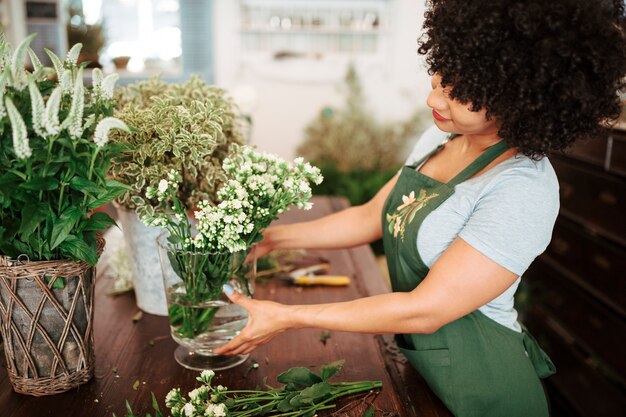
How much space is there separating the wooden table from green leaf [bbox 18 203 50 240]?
0.35m

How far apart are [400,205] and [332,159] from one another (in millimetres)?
4194

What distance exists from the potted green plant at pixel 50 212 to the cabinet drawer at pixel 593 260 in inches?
94.5

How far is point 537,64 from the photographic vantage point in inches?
41.9

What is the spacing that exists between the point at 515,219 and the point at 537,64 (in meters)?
0.28

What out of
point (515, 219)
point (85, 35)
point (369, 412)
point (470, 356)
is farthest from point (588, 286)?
point (85, 35)

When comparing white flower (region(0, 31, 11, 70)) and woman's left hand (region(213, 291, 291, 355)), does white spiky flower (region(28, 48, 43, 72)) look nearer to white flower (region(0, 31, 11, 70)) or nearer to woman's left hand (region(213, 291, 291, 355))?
white flower (region(0, 31, 11, 70))

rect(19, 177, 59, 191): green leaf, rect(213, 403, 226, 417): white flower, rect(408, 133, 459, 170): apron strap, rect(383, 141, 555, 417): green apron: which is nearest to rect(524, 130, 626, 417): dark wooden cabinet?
rect(408, 133, 459, 170): apron strap

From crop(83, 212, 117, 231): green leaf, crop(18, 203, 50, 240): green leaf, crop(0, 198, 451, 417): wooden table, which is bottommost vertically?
crop(0, 198, 451, 417): wooden table

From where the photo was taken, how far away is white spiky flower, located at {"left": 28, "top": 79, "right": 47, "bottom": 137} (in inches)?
Result: 34.9

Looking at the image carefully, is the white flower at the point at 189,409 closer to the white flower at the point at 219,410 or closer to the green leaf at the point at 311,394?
the white flower at the point at 219,410

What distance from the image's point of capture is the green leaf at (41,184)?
3.15ft

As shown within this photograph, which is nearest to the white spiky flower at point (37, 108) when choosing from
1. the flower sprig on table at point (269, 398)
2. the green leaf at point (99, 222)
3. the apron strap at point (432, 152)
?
the green leaf at point (99, 222)

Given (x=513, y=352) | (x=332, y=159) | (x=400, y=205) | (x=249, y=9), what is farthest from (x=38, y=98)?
(x=249, y=9)

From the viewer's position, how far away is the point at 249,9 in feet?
18.8
